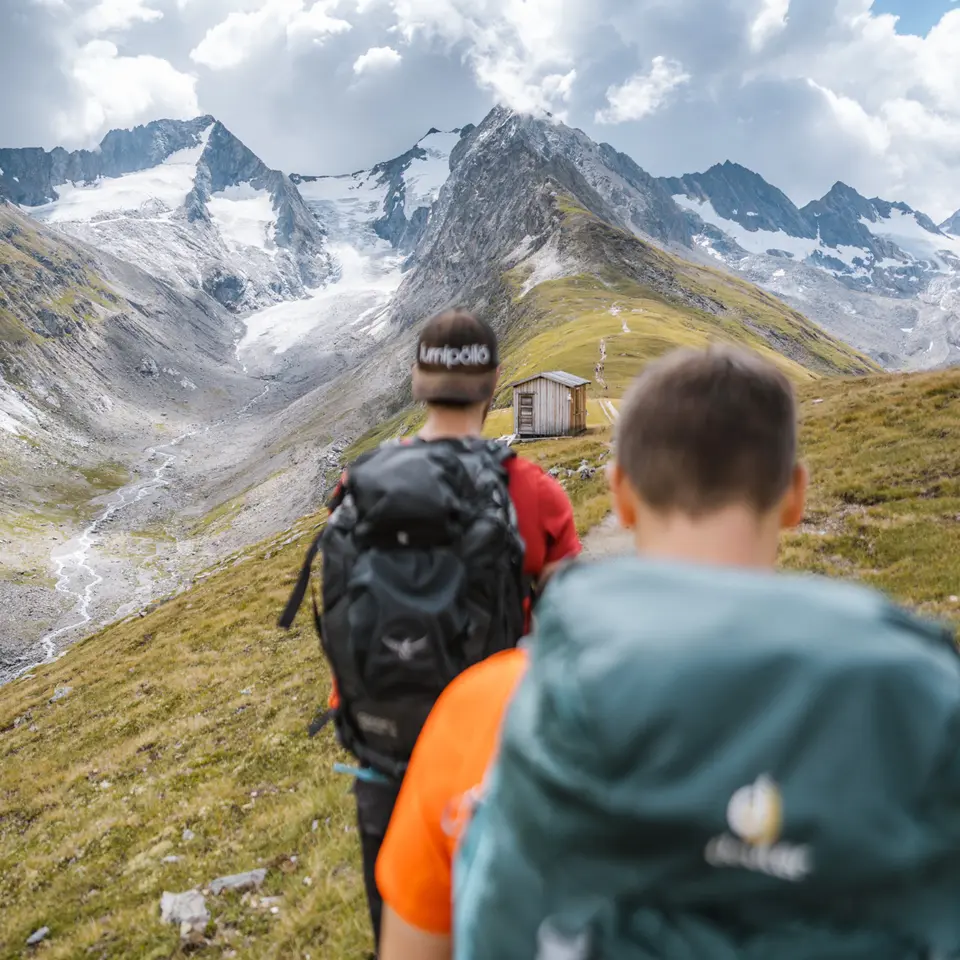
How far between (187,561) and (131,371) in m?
127

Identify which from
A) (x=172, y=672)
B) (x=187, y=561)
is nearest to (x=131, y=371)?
(x=187, y=561)

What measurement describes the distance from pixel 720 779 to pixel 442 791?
1.05 meters

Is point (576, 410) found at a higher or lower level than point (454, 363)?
lower

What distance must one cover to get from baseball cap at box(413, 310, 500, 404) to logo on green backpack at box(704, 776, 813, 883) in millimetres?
2938

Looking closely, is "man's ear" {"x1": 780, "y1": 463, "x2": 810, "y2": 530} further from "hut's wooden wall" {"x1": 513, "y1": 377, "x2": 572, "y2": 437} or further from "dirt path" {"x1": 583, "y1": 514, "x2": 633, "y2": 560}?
"hut's wooden wall" {"x1": 513, "y1": 377, "x2": 572, "y2": 437}

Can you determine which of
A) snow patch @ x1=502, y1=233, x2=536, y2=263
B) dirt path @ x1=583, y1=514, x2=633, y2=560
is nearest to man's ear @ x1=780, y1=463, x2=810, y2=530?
dirt path @ x1=583, y1=514, x2=633, y2=560

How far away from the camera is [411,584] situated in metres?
3.32

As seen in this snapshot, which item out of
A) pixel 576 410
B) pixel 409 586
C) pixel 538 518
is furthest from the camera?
pixel 576 410

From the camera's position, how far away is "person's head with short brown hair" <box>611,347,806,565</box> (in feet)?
6.28

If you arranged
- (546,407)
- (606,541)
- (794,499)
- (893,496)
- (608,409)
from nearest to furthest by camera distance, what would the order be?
(794,499), (893,496), (606,541), (546,407), (608,409)

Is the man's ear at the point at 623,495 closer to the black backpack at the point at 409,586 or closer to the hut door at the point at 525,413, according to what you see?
the black backpack at the point at 409,586

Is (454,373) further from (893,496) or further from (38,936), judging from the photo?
(893,496)

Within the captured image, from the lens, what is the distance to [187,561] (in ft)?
279

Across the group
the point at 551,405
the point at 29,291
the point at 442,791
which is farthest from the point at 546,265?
the point at 442,791
